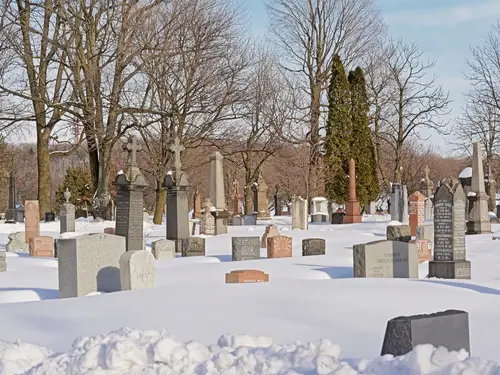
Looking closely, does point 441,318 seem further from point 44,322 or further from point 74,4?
point 74,4

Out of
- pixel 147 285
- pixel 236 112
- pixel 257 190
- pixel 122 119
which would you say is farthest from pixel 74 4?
pixel 147 285

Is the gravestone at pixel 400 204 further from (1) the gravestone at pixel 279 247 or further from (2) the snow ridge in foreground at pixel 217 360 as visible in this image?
(2) the snow ridge in foreground at pixel 217 360

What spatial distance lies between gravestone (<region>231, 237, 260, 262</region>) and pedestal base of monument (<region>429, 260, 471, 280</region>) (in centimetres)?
447

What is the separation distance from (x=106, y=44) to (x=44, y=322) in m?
24.0

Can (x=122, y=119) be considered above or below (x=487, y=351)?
above

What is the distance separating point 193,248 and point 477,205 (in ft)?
33.7

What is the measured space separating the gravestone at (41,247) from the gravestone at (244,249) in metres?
4.99

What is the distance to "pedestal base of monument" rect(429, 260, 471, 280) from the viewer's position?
13.0 metres

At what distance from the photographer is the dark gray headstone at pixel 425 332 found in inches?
198

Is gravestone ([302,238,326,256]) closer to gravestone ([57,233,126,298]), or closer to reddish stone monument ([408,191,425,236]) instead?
reddish stone monument ([408,191,425,236])

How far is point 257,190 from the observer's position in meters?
39.4

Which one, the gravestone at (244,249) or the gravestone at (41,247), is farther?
the gravestone at (41,247)

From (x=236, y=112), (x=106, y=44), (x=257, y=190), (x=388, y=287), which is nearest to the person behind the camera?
(x=388, y=287)

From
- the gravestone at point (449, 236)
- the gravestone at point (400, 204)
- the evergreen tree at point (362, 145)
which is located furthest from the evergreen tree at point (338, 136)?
the gravestone at point (449, 236)
